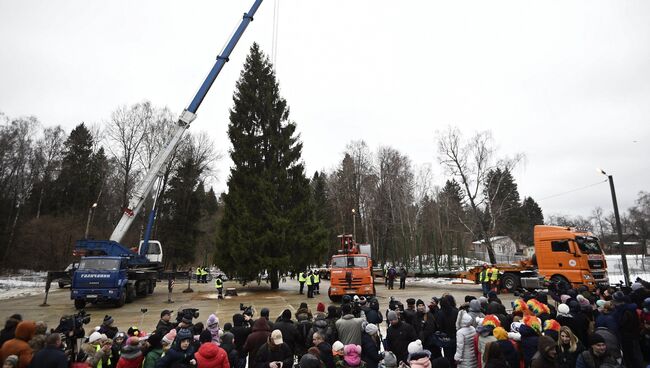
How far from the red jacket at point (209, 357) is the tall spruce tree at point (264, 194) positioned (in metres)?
17.3

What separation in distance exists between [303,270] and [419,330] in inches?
643

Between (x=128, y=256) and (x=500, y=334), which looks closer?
(x=500, y=334)

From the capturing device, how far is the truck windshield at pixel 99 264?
15.9 m

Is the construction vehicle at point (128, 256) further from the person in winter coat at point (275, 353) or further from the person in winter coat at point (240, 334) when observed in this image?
the person in winter coat at point (275, 353)

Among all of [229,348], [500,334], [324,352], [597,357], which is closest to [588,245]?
[597,357]

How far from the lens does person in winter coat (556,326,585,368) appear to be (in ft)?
15.8

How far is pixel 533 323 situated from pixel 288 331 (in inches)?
156

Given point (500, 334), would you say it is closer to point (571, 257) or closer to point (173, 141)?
point (571, 257)

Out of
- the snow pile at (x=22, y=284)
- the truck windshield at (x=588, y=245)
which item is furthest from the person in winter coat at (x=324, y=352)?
the snow pile at (x=22, y=284)

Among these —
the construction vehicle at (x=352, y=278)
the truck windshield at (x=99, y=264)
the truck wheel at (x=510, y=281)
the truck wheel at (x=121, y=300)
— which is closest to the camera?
the truck windshield at (x=99, y=264)

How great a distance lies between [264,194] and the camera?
22578mm

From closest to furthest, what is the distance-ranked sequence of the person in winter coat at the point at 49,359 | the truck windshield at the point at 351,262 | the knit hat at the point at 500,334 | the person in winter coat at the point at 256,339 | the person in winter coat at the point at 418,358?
the person in winter coat at the point at 418,358
the person in winter coat at the point at 49,359
the knit hat at the point at 500,334
the person in winter coat at the point at 256,339
the truck windshield at the point at 351,262

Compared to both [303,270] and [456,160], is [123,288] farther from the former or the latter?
[456,160]

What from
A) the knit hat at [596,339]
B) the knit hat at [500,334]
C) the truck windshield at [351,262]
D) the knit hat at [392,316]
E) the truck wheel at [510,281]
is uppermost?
the truck windshield at [351,262]
